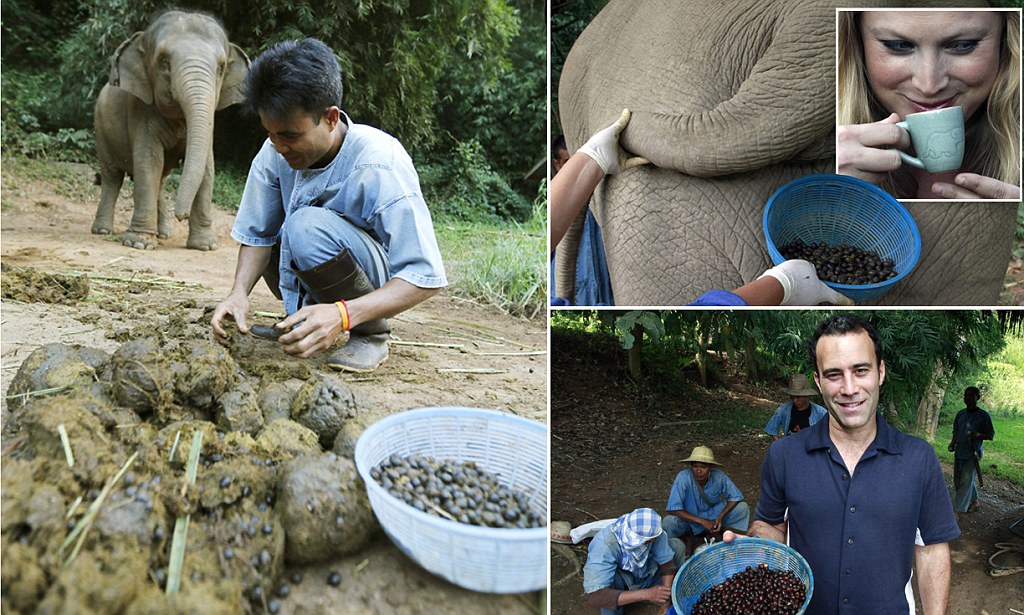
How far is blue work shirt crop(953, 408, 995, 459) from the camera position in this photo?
2244mm

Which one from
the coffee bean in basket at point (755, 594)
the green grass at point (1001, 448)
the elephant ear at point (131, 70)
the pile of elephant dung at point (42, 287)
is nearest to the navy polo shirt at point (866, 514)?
the coffee bean in basket at point (755, 594)

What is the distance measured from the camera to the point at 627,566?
85.0 inches

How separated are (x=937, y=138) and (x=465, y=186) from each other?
3428 mm

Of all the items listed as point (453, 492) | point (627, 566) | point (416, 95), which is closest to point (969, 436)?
point (627, 566)

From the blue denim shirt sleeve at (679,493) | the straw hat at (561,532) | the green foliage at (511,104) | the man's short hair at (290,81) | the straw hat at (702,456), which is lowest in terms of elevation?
the straw hat at (561,532)

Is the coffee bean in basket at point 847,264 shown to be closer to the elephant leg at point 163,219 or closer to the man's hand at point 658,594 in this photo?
the man's hand at point 658,594

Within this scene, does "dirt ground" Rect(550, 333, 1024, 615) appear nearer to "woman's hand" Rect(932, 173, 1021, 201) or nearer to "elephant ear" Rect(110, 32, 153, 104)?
"woman's hand" Rect(932, 173, 1021, 201)

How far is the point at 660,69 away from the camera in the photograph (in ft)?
7.53

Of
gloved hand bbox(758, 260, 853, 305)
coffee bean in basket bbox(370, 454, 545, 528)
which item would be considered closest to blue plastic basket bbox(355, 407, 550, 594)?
coffee bean in basket bbox(370, 454, 545, 528)

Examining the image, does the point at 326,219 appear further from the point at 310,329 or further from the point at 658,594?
the point at 658,594

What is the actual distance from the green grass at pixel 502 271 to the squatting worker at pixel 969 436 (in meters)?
1.79

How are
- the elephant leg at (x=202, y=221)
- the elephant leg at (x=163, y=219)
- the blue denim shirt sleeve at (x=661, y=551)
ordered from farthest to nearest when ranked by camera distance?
the elephant leg at (x=163, y=219) < the elephant leg at (x=202, y=221) < the blue denim shirt sleeve at (x=661, y=551)

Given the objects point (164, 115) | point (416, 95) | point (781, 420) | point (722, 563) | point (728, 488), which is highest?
point (416, 95)

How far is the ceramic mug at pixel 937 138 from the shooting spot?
200 cm
